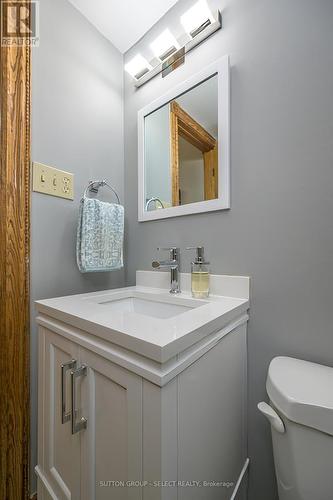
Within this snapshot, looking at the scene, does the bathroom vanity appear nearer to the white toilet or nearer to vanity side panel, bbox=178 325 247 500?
vanity side panel, bbox=178 325 247 500

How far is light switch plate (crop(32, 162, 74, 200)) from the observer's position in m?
0.87

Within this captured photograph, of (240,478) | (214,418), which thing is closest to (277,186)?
(214,418)

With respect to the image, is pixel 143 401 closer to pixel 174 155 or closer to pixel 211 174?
pixel 211 174

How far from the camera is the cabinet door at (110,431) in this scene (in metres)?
0.44

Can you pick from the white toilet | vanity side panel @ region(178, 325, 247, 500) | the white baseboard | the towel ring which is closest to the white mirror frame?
the towel ring

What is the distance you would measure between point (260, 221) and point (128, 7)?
116cm

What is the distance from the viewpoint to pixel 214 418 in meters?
0.57

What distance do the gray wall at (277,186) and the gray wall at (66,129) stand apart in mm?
560

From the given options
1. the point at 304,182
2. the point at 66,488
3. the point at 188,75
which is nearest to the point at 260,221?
the point at 304,182

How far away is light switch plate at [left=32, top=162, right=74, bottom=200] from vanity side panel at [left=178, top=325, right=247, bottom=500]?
85 centimetres

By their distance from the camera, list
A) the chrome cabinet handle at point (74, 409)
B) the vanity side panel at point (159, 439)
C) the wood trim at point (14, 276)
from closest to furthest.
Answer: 1. the vanity side panel at point (159, 439)
2. the chrome cabinet handle at point (74, 409)
3. the wood trim at point (14, 276)

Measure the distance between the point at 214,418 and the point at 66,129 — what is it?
1.19 metres

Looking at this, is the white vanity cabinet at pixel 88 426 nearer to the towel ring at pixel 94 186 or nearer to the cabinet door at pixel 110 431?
the cabinet door at pixel 110 431

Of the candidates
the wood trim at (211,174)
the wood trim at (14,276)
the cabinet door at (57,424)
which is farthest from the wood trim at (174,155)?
the cabinet door at (57,424)
